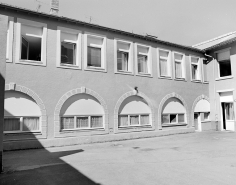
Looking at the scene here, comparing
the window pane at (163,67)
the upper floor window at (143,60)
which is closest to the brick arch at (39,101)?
the upper floor window at (143,60)

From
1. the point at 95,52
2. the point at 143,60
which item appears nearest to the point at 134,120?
the point at 143,60

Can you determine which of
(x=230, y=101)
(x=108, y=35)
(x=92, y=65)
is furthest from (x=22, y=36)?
(x=230, y=101)

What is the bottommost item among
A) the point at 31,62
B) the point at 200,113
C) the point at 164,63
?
the point at 200,113

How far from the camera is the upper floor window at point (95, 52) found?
13.1 m

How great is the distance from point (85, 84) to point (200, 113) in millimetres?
11158

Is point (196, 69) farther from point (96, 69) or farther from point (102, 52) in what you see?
point (96, 69)

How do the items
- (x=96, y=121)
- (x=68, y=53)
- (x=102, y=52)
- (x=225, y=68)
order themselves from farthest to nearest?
(x=225, y=68), (x=102, y=52), (x=96, y=121), (x=68, y=53)

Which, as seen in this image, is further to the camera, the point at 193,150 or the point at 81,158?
the point at 193,150

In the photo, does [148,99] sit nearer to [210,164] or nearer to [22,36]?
[210,164]

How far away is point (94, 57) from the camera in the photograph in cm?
1346

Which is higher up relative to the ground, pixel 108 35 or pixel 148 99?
pixel 108 35

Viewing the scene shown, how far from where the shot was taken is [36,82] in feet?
36.7

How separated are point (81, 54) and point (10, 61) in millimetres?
3901

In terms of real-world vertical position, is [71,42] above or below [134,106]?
above
